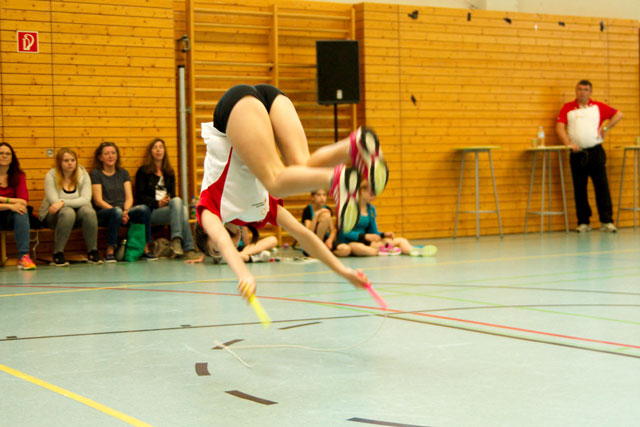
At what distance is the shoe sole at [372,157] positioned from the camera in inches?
111

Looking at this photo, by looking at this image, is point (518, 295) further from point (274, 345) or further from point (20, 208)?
point (20, 208)

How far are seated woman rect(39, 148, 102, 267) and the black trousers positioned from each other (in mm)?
7191

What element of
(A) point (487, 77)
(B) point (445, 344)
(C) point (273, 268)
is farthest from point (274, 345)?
(A) point (487, 77)

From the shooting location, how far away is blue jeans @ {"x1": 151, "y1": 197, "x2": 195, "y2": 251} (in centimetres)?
842

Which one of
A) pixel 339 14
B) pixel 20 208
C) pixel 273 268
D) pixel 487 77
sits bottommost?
pixel 273 268

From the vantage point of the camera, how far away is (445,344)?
3.60 metres

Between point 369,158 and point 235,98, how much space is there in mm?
838

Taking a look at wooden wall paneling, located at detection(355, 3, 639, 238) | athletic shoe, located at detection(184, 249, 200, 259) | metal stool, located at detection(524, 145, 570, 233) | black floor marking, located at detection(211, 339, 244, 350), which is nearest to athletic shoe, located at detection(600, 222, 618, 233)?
metal stool, located at detection(524, 145, 570, 233)

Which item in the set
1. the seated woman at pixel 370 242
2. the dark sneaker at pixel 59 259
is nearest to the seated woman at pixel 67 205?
the dark sneaker at pixel 59 259

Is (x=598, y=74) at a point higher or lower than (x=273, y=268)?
higher

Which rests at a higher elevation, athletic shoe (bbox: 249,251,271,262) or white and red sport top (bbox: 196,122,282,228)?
white and red sport top (bbox: 196,122,282,228)

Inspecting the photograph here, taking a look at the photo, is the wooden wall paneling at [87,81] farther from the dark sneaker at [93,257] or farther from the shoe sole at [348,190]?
the shoe sole at [348,190]

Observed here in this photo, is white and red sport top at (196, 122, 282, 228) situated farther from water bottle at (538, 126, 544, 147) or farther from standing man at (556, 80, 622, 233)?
standing man at (556, 80, 622, 233)

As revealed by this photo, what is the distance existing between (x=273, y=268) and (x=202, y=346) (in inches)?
144
